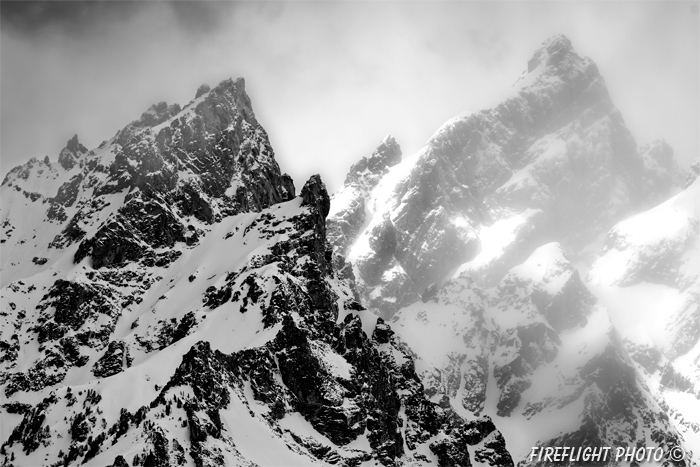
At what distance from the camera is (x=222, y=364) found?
196 metres

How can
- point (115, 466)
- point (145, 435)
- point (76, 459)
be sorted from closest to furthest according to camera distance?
point (115, 466)
point (145, 435)
point (76, 459)

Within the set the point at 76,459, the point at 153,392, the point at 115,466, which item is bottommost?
the point at 115,466

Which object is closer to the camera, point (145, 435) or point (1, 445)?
point (145, 435)

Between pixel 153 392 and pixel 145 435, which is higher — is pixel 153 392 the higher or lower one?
the higher one

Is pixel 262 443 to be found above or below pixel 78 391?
below

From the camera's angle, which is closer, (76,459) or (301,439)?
(76,459)

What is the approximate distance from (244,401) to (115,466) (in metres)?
41.0

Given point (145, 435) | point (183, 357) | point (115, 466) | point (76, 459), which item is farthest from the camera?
point (183, 357)

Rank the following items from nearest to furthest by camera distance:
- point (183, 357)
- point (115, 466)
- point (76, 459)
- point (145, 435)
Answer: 1. point (115, 466)
2. point (145, 435)
3. point (76, 459)
4. point (183, 357)

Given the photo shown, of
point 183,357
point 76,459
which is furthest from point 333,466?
point 76,459

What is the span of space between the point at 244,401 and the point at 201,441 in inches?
898

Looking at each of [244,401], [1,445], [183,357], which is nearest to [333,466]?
[244,401]

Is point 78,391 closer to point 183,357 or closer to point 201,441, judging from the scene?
point 183,357

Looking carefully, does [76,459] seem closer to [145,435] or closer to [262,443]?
[145,435]
